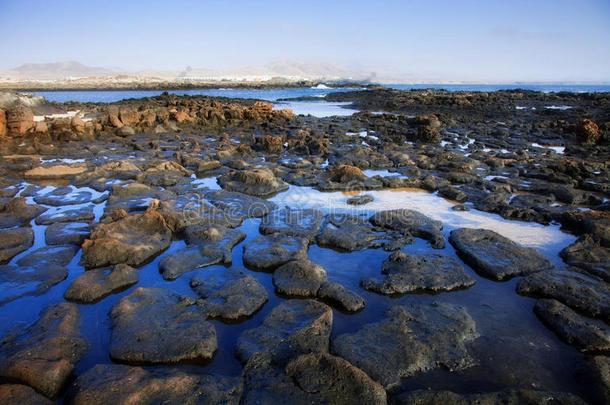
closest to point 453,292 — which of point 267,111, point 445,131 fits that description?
point 445,131

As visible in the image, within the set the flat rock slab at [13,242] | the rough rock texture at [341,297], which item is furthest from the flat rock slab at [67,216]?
the rough rock texture at [341,297]

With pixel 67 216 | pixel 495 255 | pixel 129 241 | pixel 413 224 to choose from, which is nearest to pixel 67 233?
pixel 67 216

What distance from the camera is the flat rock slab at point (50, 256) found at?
14.2 feet

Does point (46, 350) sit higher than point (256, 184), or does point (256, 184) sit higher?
point (256, 184)

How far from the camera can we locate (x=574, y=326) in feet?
10.7

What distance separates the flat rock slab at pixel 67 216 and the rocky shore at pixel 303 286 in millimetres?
40

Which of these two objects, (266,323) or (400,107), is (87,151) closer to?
(266,323)

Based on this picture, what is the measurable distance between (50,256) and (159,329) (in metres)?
2.51

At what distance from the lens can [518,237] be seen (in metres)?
5.43

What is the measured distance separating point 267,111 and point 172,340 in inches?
740

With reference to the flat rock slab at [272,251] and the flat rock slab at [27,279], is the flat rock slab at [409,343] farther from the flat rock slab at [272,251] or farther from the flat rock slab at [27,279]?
the flat rock slab at [27,279]

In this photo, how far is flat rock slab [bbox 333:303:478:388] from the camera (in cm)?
279

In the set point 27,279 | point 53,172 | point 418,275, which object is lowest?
point 27,279

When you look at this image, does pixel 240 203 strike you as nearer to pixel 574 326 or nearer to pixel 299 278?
pixel 299 278
